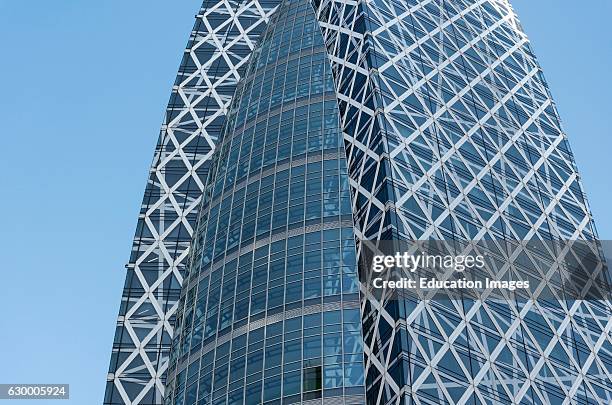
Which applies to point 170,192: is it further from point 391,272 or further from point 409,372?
point 409,372

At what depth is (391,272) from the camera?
2650 inches

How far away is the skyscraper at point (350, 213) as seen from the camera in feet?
214

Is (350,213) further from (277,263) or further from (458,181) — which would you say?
(458,181)

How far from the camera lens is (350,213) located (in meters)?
71.8

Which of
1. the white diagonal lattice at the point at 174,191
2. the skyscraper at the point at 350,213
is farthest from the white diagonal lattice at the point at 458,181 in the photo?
the white diagonal lattice at the point at 174,191

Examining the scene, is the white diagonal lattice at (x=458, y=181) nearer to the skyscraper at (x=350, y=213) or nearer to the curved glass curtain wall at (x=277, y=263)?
the skyscraper at (x=350, y=213)

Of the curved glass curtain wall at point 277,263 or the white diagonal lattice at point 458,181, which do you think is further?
the white diagonal lattice at point 458,181

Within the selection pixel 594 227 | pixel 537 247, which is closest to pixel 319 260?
pixel 537 247

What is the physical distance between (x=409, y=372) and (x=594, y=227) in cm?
3035

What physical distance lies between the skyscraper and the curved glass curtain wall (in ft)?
0.46

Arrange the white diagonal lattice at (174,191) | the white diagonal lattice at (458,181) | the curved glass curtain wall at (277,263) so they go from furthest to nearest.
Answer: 1. the white diagonal lattice at (174,191)
2. the white diagonal lattice at (458,181)
3. the curved glass curtain wall at (277,263)

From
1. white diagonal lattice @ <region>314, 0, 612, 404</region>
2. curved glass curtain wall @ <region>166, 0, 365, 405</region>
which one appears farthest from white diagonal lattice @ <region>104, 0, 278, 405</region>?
white diagonal lattice @ <region>314, 0, 612, 404</region>

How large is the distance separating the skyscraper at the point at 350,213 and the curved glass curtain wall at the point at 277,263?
0.14 metres

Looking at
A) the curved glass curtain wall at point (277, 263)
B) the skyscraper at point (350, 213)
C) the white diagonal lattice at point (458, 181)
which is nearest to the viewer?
the curved glass curtain wall at point (277, 263)
